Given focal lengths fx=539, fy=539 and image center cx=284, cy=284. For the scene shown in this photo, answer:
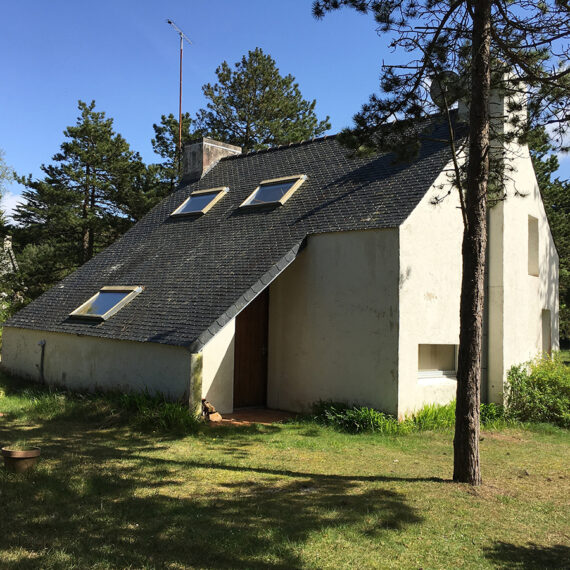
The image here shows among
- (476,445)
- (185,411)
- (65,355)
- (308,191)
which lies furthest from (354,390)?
(65,355)

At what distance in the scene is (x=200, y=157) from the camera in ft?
60.8

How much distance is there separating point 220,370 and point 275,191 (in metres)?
5.47

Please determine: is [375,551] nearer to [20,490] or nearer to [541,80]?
[20,490]

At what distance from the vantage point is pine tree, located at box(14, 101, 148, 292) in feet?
83.4

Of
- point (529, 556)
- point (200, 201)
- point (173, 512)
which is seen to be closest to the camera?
point (529, 556)

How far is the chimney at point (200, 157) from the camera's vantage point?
1848cm

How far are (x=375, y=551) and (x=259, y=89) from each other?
28.6 metres

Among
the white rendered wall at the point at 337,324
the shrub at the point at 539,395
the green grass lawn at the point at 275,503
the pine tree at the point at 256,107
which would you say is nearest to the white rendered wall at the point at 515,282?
the shrub at the point at 539,395

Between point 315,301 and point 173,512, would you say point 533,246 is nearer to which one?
point 315,301

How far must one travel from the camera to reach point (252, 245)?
1226 cm

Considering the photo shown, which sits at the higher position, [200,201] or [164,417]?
[200,201]

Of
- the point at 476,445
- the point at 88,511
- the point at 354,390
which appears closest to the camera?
the point at 88,511

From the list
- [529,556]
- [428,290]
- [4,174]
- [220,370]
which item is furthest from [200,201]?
[4,174]

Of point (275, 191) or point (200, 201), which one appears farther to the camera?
point (200, 201)
